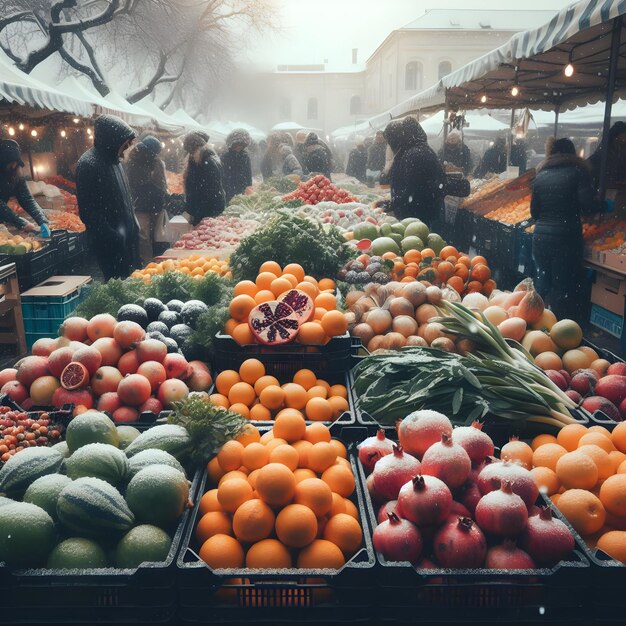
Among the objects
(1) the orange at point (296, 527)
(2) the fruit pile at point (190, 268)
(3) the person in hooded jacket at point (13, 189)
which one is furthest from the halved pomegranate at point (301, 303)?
(3) the person in hooded jacket at point (13, 189)

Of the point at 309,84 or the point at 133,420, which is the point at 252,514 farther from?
the point at 309,84

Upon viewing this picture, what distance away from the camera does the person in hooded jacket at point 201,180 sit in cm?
773

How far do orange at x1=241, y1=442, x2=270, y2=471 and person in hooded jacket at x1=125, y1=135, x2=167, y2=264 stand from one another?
6.57 m

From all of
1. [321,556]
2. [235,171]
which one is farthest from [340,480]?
[235,171]

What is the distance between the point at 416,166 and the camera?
644cm

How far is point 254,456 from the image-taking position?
204 centimetres

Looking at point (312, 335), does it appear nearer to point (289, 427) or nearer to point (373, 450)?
point (289, 427)

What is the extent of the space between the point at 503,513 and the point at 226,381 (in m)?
1.58

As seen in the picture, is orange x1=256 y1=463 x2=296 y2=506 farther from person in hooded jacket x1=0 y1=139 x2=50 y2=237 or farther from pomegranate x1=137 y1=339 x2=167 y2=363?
person in hooded jacket x1=0 y1=139 x2=50 y2=237

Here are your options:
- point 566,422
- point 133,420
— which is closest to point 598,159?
point 566,422

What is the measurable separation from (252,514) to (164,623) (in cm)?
37

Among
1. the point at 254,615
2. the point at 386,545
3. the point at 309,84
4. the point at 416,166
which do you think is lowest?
the point at 254,615

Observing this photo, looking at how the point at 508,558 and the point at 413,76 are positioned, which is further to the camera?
the point at 413,76

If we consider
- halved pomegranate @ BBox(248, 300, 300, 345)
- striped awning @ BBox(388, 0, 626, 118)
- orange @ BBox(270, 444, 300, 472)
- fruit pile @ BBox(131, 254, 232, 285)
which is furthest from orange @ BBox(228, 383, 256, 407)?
striped awning @ BBox(388, 0, 626, 118)
